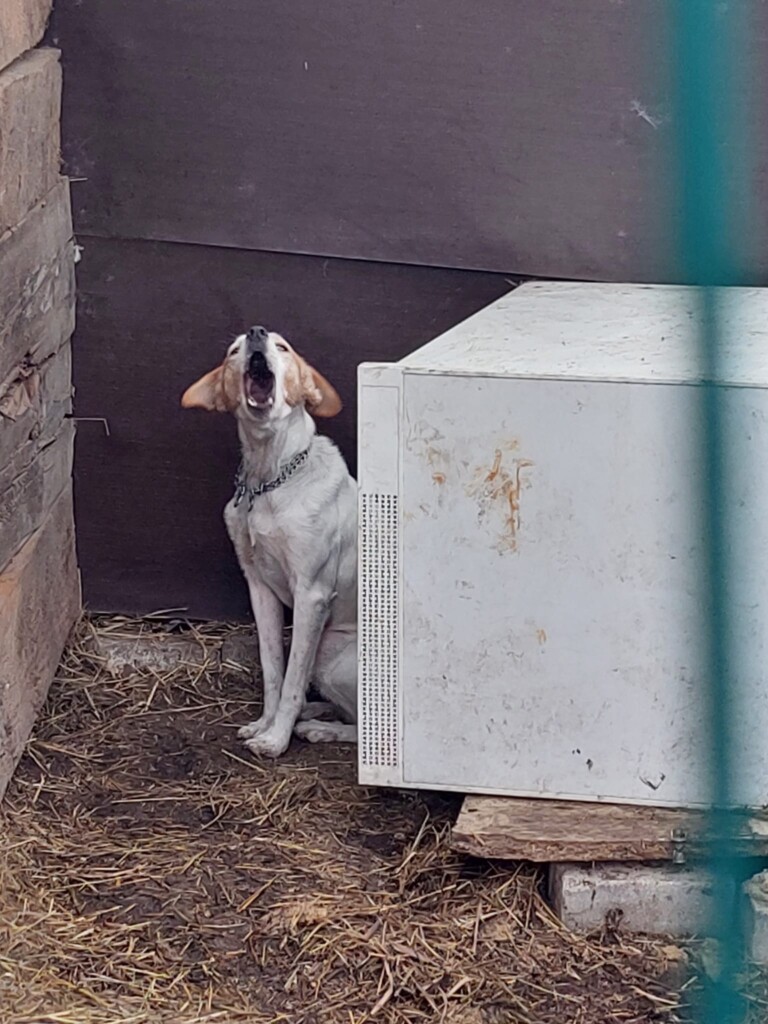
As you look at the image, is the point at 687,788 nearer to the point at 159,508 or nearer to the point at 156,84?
the point at 159,508

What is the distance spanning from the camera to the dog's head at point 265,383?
14.2ft

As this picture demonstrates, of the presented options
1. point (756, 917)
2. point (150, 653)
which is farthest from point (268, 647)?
point (756, 917)

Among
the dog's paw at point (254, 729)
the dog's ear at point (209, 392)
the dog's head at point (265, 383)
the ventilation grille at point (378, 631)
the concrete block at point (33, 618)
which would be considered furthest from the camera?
the dog's paw at point (254, 729)

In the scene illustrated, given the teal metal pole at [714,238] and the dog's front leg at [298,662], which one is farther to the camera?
the dog's front leg at [298,662]

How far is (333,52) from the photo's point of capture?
4.52m

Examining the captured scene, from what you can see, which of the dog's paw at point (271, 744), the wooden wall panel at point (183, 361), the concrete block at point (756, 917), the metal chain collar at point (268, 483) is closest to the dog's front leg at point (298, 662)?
the dog's paw at point (271, 744)

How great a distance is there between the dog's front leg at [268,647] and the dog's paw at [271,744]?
0.10 m

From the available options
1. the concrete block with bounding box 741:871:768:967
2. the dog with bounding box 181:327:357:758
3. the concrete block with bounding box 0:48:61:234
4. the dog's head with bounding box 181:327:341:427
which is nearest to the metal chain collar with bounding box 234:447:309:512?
the dog with bounding box 181:327:357:758

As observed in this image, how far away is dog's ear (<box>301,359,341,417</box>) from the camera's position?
437cm

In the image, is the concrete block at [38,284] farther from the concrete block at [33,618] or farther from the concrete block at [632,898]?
the concrete block at [632,898]

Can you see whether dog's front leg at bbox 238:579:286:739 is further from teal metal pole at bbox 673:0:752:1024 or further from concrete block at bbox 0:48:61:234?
teal metal pole at bbox 673:0:752:1024

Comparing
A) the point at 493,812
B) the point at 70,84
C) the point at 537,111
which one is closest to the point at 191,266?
the point at 70,84

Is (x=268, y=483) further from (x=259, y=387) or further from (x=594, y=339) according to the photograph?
(x=594, y=339)

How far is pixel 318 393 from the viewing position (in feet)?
14.3
